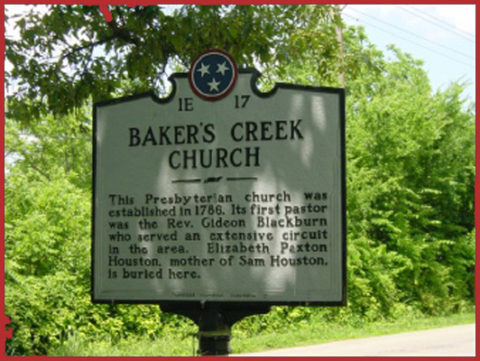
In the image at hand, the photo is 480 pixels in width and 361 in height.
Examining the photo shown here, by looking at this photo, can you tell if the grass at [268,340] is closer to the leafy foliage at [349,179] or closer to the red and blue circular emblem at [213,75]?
the leafy foliage at [349,179]

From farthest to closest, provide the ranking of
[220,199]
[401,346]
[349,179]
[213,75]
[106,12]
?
[349,179] → [401,346] → [106,12] → [213,75] → [220,199]

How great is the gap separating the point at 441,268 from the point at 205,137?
738 inches

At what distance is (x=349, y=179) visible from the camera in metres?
20.6

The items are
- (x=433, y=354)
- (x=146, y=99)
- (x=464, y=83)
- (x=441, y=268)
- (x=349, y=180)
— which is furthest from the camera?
(x=464, y=83)

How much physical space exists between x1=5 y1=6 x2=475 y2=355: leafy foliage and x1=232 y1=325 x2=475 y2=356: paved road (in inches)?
74.3

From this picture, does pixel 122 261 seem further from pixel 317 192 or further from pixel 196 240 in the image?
pixel 317 192

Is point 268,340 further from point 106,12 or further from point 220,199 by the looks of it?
point 220,199

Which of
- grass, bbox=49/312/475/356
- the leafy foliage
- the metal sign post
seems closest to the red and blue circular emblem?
the metal sign post

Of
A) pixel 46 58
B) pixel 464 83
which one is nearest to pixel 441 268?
pixel 464 83

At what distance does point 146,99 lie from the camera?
554 centimetres

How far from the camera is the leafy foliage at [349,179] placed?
9.49m

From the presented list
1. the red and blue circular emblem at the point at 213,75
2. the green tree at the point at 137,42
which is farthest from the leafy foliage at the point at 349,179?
the red and blue circular emblem at the point at 213,75

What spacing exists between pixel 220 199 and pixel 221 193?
42 millimetres

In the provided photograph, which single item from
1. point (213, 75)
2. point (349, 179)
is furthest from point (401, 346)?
point (213, 75)
